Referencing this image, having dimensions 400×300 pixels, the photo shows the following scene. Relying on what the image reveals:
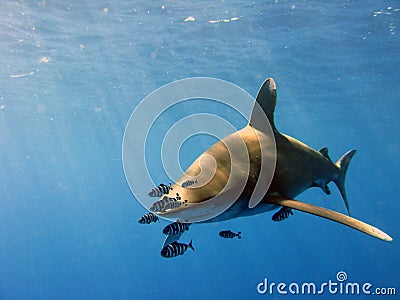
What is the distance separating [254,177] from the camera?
13.9 feet

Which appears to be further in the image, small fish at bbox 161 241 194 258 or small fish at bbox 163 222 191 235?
small fish at bbox 161 241 194 258

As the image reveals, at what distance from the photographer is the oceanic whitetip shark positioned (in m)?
3.36

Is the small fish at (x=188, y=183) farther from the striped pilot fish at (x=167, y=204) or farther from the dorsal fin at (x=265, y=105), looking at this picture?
the dorsal fin at (x=265, y=105)

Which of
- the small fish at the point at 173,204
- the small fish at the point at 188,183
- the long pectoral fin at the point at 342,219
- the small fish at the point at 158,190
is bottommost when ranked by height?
the small fish at the point at 173,204

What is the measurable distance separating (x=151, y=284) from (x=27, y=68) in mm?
49992

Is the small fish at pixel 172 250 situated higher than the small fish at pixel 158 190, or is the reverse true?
the small fish at pixel 158 190

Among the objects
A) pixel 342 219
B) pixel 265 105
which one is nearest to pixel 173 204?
pixel 342 219

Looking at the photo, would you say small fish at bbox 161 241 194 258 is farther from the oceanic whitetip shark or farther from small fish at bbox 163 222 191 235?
small fish at bbox 163 222 191 235

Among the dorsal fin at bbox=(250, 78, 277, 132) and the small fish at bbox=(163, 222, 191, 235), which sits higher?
the dorsal fin at bbox=(250, 78, 277, 132)

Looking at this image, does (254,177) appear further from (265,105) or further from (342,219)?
(265,105)

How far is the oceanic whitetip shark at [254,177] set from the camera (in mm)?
3364

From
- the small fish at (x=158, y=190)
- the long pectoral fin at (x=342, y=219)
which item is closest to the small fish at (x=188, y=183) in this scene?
the small fish at (x=158, y=190)

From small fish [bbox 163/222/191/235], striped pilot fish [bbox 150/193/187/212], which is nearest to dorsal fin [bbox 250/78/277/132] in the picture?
small fish [bbox 163/222/191/235]

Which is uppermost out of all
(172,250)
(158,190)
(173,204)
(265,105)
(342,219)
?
(265,105)
